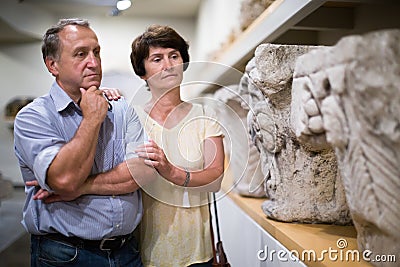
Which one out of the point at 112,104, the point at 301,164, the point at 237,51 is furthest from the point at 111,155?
the point at 237,51

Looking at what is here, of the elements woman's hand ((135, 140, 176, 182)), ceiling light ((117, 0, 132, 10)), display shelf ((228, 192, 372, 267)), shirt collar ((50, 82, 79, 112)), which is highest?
ceiling light ((117, 0, 132, 10))

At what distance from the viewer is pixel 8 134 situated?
124 cm

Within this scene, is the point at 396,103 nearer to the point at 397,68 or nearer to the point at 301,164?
the point at 397,68

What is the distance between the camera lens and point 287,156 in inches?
51.5

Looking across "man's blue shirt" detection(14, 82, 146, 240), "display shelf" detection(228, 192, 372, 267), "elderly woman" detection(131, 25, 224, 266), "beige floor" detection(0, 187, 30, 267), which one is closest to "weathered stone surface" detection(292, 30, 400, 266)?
"display shelf" detection(228, 192, 372, 267)

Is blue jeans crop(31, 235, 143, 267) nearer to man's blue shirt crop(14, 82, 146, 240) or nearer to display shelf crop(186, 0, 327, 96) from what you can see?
man's blue shirt crop(14, 82, 146, 240)

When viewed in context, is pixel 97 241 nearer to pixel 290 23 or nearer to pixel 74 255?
pixel 74 255

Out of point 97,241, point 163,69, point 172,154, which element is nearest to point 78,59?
point 163,69

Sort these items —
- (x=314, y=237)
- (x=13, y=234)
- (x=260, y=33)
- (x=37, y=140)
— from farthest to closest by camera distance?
(x=260, y=33), (x=13, y=234), (x=314, y=237), (x=37, y=140)

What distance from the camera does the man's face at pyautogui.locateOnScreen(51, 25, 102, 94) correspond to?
1.07 meters

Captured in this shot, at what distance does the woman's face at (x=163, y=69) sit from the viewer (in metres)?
1.10

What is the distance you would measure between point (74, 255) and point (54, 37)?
0.47m

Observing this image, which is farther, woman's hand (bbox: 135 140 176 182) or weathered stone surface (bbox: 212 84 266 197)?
weathered stone surface (bbox: 212 84 266 197)

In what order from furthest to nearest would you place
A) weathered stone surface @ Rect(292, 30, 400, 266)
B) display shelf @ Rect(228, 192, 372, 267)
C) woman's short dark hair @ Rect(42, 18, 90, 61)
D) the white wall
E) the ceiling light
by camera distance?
the white wall
the ceiling light
woman's short dark hair @ Rect(42, 18, 90, 61)
display shelf @ Rect(228, 192, 372, 267)
weathered stone surface @ Rect(292, 30, 400, 266)
